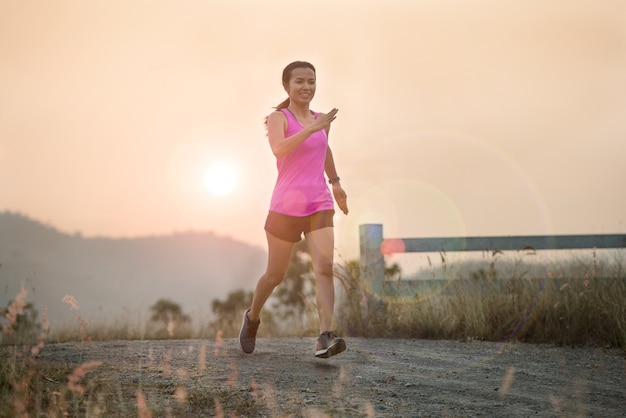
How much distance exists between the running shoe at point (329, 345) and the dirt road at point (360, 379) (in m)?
0.13

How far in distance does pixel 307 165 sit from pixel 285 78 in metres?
0.74

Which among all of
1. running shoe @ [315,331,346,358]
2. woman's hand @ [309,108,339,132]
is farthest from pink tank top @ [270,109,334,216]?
running shoe @ [315,331,346,358]

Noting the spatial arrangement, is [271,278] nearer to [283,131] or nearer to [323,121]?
[283,131]

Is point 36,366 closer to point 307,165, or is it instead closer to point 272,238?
point 272,238

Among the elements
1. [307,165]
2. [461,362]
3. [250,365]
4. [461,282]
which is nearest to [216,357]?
[250,365]

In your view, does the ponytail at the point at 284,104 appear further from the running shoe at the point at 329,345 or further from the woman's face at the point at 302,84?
the running shoe at the point at 329,345

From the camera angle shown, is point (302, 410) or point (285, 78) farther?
point (285, 78)

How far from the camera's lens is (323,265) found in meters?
4.95

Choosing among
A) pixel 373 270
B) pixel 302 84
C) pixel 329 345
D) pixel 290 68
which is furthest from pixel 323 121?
pixel 373 270

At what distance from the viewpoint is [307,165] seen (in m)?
4.91

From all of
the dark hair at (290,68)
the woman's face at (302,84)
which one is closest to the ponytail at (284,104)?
the dark hair at (290,68)

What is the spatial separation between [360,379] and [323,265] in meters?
0.86

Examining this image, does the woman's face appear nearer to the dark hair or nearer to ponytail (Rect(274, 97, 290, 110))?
the dark hair

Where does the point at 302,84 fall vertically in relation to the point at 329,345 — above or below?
above
